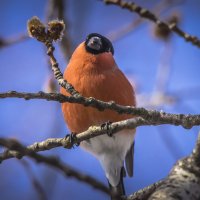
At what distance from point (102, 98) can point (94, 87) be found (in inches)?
3.9

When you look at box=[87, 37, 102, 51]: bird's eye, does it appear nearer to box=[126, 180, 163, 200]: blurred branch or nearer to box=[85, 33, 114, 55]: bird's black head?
box=[85, 33, 114, 55]: bird's black head

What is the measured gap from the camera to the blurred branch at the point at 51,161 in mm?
688

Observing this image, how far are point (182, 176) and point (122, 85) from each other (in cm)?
155

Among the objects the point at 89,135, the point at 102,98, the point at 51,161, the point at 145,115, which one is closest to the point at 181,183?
the point at 145,115

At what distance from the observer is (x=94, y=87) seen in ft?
9.23

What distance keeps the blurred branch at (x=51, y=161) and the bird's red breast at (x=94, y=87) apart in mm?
1974

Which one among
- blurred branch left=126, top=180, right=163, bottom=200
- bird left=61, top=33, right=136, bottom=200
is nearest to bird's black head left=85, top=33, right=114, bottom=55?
bird left=61, top=33, right=136, bottom=200

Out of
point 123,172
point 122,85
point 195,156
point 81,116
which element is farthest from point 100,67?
point 195,156

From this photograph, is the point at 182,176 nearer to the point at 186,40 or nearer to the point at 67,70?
the point at 186,40

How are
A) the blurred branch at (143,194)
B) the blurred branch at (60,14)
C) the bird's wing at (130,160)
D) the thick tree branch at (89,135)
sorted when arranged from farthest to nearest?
the bird's wing at (130,160)
the blurred branch at (60,14)
the thick tree branch at (89,135)
the blurred branch at (143,194)

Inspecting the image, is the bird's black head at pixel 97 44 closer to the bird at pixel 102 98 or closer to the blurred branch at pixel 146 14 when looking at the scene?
the bird at pixel 102 98

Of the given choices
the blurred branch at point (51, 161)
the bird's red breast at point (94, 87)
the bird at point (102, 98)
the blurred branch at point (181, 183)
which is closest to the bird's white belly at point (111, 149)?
the bird at point (102, 98)

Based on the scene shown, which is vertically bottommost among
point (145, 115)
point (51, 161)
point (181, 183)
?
point (51, 161)

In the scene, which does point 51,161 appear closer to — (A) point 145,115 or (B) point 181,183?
(B) point 181,183
